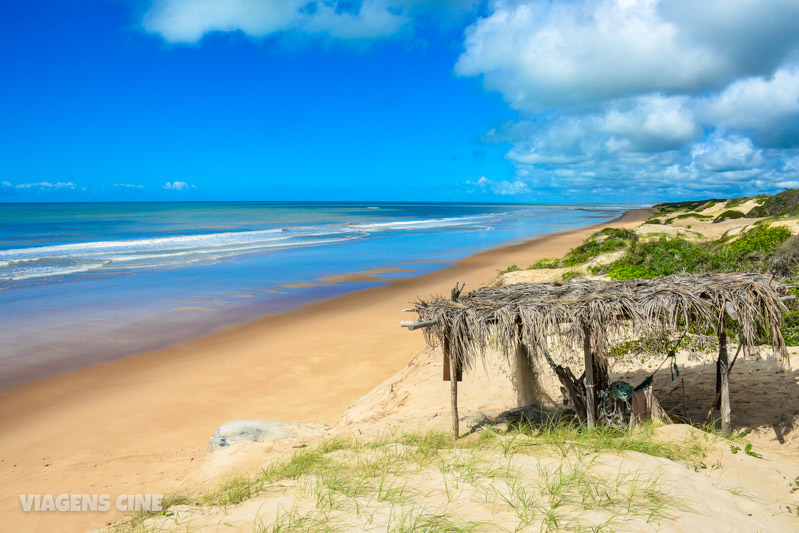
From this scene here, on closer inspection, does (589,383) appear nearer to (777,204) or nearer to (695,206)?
(777,204)

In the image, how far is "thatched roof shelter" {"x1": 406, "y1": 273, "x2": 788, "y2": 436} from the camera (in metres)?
6.12

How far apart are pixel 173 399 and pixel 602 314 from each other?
7.91 m

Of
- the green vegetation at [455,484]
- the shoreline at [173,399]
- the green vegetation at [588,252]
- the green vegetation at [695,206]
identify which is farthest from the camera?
the green vegetation at [695,206]

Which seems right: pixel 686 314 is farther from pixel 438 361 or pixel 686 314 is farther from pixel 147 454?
pixel 147 454

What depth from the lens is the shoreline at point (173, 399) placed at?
6.89 metres

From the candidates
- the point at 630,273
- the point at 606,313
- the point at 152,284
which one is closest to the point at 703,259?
the point at 630,273

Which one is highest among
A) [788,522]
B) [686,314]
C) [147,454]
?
[686,314]

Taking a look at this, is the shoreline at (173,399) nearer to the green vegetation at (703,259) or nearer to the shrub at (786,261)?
the green vegetation at (703,259)

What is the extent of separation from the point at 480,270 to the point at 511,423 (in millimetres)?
16964

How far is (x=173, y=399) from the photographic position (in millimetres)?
9445

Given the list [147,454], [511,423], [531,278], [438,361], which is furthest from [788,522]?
[531,278]

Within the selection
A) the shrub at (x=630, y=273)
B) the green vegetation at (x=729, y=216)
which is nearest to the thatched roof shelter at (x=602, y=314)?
the shrub at (x=630, y=273)

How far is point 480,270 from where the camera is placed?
946 inches

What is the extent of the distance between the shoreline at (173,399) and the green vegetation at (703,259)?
7083mm
